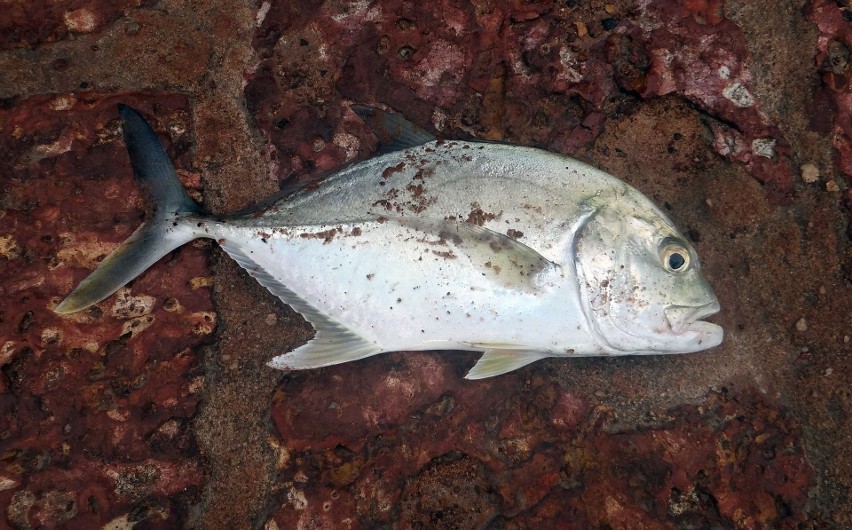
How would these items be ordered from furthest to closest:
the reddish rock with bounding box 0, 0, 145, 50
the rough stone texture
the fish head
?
the reddish rock with bounding box 0, 0, 145, 50
the rough stone texture
the fish head

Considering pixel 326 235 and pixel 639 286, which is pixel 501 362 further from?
A: pixel 326 235

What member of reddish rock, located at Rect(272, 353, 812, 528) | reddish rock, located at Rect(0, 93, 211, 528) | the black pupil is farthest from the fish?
reddish rock, located at Rect(272, 353, 812, 528)

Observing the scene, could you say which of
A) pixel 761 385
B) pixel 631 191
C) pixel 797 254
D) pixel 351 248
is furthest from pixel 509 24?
pixel 761 385

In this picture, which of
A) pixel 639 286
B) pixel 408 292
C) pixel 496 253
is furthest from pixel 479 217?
pixel 639 286

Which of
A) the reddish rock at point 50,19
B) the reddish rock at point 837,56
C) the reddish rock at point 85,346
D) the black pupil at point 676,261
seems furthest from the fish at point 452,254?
the reddish rock at point 837,56

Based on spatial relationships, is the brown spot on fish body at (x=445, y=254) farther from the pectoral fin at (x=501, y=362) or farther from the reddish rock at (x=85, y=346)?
the reddish rock at (x=85, y=346)

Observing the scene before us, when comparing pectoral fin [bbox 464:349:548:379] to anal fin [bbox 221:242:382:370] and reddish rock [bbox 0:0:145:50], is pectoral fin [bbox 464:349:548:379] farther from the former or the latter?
reddish rock [bbox 0:0:145:50]
